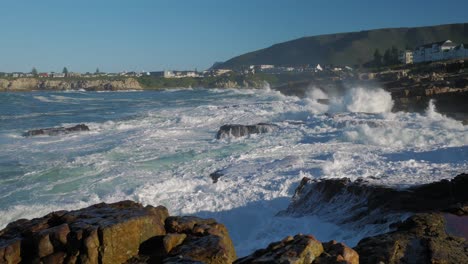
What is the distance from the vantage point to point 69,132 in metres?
27.2

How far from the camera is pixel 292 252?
500 centimetres

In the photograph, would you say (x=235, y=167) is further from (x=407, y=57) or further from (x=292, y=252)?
(x=407, y=57)

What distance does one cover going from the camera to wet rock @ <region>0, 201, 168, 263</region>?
18.0 ft

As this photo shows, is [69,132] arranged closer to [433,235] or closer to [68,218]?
[68,218]

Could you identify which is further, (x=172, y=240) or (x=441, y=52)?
(x=441, y=52)

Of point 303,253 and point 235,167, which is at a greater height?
point 303,253

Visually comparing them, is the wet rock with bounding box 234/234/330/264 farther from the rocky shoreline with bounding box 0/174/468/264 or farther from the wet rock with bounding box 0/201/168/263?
the wet rock with bounding box 0/201/168/263

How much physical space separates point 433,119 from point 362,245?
1986 cm

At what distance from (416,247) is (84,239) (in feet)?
12.9

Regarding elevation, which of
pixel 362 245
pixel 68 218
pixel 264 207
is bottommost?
pixel 264 207

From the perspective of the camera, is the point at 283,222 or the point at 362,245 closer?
the point at 362,245

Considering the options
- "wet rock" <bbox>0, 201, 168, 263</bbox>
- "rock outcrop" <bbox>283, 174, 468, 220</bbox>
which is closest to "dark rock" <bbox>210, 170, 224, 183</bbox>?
"rock outcrop" <bbox>283, 174, 468, 220</bbox>

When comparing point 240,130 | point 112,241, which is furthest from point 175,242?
point 240,130

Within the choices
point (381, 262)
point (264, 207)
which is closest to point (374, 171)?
point (264, 207)
